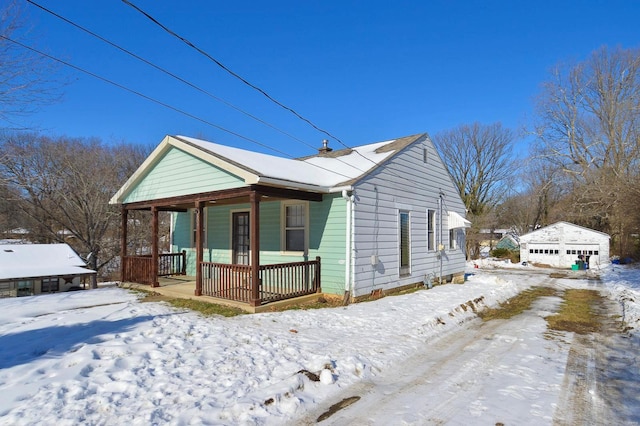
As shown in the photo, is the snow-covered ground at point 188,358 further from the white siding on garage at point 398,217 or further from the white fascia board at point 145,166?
the white fascia board at point 145,166

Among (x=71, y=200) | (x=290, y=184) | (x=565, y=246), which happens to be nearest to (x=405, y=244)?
(x=290, y=184)

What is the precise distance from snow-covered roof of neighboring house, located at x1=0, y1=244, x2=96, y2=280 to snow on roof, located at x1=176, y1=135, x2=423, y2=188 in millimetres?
7415


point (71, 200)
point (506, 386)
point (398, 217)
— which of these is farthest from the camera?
point (71, 200)

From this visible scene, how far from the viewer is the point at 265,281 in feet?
29.4

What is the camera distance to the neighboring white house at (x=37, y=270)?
39.6 feet

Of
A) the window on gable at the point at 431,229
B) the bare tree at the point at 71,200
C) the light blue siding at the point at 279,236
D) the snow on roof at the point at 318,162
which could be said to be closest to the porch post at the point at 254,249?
the snow on roof at the point at 318,162

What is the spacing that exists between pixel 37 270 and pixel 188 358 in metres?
11.4

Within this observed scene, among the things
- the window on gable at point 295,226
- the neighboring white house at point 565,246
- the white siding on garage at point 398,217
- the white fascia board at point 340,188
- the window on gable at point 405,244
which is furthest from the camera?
the neighboring white house at point 565,246

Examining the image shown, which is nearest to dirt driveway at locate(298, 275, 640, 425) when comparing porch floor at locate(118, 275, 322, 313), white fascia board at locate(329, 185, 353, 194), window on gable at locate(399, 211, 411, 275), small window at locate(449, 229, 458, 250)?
porch floor at locate(118, 275, 322, 313)

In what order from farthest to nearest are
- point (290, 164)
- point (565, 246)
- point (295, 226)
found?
point (565, 246)
point (290, 164)
point (295, 226)

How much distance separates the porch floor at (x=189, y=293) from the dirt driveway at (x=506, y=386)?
11.4 feet

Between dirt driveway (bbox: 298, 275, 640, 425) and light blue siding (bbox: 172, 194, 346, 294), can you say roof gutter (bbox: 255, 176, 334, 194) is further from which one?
dirt driveway (bbox: 298, 275, 640, 425)

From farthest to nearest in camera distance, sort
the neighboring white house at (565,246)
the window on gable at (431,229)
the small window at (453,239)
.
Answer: the neighboring white house at (565,246) → the small window at (453,239) → the window on gable at (431,229)

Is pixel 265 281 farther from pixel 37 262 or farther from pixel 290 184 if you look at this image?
pixel 37 262
